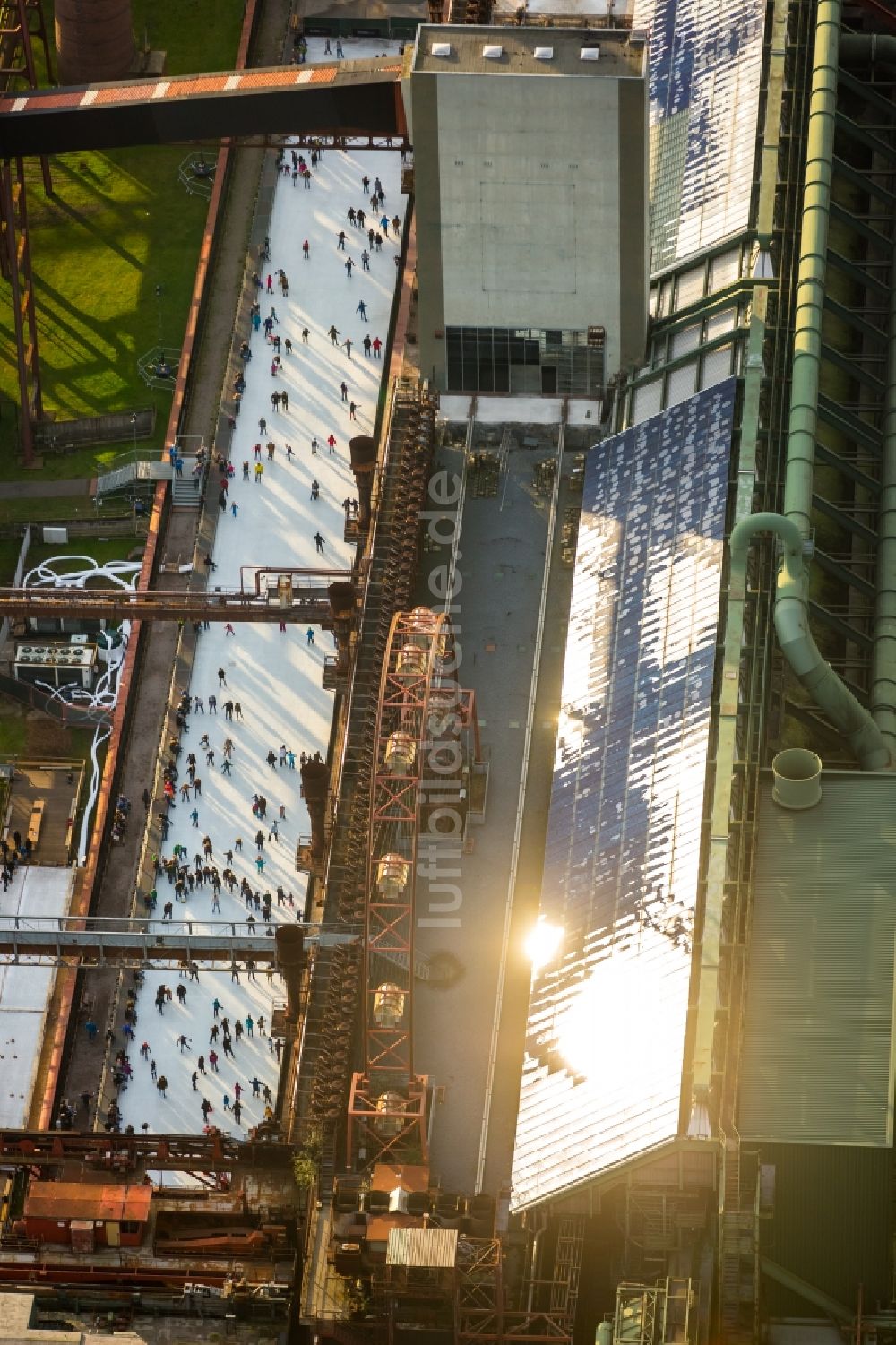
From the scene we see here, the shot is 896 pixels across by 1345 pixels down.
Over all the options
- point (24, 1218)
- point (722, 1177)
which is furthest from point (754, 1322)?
point (24, 1218)

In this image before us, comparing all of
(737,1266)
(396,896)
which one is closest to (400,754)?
(396,896)

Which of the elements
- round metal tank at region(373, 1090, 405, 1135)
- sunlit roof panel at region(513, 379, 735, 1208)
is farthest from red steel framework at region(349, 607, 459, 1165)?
sunlit roof panel at region(513, 379, 735, 1208)

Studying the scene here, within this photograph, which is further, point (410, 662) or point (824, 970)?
point (410, 662)

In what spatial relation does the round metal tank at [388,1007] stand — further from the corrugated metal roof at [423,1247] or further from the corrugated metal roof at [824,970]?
the corrugated metal roof at [824,970]

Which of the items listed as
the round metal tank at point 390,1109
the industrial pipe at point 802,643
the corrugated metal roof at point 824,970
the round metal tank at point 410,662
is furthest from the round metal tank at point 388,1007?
the industrial pipe at point 802,643

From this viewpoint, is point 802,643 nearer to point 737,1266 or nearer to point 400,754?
point 400,754

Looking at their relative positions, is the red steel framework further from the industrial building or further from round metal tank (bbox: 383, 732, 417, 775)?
the industrial building

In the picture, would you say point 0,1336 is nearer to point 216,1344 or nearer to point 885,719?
point 216,1344

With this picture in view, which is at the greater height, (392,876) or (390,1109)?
(392,876)
